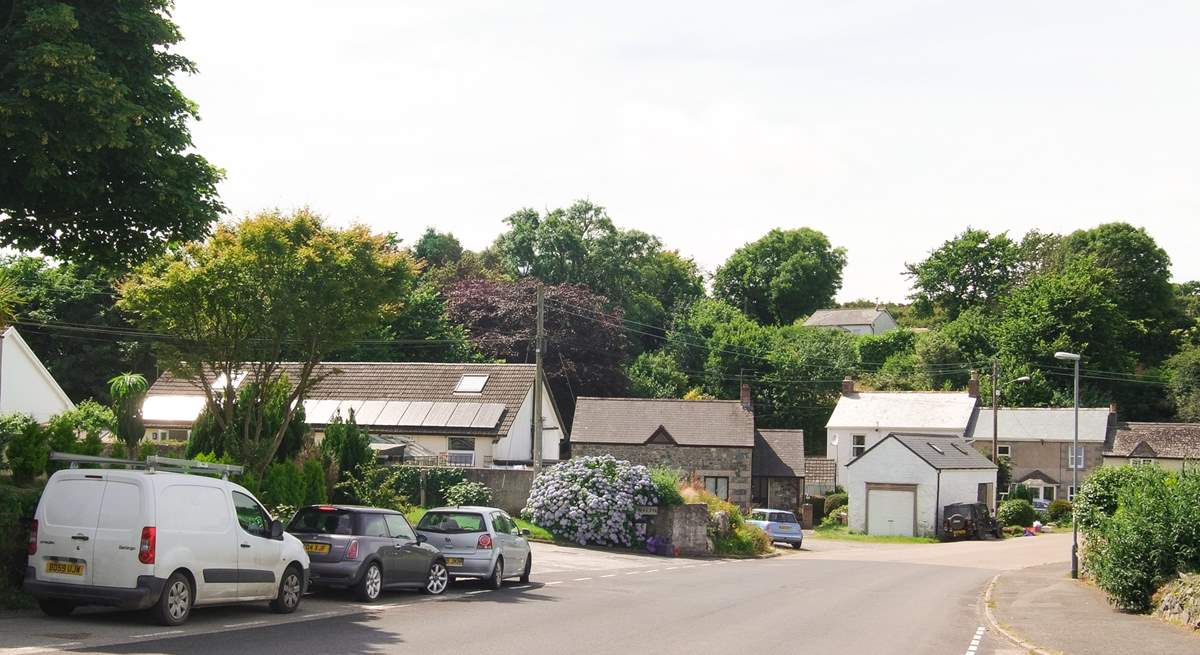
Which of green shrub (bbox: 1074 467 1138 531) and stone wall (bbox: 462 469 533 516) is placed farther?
stone wall (bbox: 462 469 533 516)

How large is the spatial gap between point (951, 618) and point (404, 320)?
46.7 meters

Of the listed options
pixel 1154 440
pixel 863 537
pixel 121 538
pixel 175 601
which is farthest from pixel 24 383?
pixel 1154 440

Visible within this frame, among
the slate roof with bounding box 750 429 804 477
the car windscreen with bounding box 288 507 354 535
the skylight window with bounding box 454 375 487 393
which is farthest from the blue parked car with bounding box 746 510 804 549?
the car windscreen with bounding box 288 507 354 535

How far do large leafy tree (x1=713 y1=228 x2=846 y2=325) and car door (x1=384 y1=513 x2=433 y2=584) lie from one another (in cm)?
8794

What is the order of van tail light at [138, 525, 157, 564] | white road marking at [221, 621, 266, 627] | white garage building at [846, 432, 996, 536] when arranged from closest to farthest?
van tail light at [138, 525, 157, 564] → white road marking at [221, 621, 266, 627] → white garage building at [846, 432, 996, 536]

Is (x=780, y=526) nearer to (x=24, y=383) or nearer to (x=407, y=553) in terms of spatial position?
(x=407, y=553)

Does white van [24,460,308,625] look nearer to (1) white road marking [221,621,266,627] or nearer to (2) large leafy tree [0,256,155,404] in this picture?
(1) white road marking [221,621,266,627]

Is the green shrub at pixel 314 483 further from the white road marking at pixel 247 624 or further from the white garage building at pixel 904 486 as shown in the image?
the white garage building at pixel 904 486

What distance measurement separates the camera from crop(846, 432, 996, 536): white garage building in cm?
5634

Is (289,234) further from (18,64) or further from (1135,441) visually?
(1135,441)

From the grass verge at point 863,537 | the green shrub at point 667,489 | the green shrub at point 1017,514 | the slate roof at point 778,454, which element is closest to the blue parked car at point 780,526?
the green shrub at point 667,489

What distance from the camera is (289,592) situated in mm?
16422

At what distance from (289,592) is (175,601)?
242 cm

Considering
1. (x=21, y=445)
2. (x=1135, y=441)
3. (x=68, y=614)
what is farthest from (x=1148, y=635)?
(x=1135, y=441)
